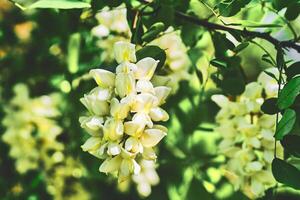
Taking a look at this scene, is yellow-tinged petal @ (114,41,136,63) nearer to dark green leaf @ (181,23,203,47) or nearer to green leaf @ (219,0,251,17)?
green leaf @ (219,0,251,17)

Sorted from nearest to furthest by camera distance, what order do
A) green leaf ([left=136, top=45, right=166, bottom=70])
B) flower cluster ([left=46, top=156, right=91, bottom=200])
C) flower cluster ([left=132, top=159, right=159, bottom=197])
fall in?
green leaf ([left=136, top=45, right=166, bottom=70])
flower cluster ([left=132, top=159, right=159, bottom=197])
flower cluster ([left=46, top=156, right=91, bottom=200])

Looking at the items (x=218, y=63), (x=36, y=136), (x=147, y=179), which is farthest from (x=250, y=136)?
(x=36, y=136)

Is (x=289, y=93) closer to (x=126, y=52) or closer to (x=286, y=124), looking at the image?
(x=286, y=124)

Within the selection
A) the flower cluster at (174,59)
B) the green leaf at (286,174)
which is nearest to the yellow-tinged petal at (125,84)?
the green leaf at (286,174)

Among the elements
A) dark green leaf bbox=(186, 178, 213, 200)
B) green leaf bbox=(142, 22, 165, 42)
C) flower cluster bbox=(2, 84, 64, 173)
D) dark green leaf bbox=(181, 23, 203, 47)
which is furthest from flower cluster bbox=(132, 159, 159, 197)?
green leaf bbox=(142, 22, 165, 42)

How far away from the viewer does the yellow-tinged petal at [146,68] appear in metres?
0.83

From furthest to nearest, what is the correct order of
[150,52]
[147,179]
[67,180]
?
[67,180] < [147,179] < [150,52]

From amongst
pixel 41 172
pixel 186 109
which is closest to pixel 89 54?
pixel 186 109

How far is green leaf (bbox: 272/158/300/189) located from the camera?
2.61 feet

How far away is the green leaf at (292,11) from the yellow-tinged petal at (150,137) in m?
0.27

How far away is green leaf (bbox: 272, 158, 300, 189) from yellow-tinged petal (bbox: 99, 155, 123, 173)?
19cm

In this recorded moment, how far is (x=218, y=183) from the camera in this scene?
4.27 ft

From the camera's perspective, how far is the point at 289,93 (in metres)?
0.76

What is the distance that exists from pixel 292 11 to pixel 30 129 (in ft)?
2.32
